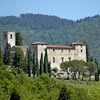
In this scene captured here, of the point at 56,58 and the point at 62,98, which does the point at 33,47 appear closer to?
the point at 56,58

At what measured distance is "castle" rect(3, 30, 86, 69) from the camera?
90.9 meters

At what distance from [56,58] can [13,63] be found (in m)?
11.7

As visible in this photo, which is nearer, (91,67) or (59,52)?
(91,67)

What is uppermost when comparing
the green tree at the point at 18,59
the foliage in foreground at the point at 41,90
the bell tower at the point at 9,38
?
the bell tower at the point at 9,38

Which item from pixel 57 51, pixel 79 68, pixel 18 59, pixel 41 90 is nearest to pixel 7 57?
pixel 18 59

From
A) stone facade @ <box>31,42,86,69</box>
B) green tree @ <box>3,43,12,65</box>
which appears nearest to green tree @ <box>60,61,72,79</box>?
stone facade @ <box>31,42,86,69</box>

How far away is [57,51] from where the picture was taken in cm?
9294

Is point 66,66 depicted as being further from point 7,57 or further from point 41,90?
point 41,90

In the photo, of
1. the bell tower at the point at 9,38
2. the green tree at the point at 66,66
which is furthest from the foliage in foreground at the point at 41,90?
the bell tower at the point at 9,38

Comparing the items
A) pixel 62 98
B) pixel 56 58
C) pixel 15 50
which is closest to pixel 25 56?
pixel 15 50

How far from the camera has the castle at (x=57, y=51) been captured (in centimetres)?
9094

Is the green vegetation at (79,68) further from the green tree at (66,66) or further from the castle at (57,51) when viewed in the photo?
the castle at (57,51)

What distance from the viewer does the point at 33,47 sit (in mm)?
91750

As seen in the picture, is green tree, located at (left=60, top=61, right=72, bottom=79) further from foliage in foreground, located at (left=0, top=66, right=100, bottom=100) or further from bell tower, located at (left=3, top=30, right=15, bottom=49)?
foliage in foreground, located at (left=0, top=66, right=100, bottom=100)
